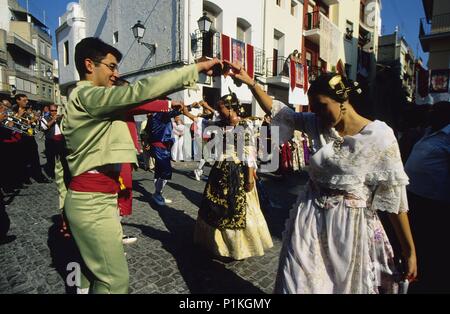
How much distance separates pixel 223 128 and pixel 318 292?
2281 millimetres

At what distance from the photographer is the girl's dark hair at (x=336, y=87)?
69.1 inches

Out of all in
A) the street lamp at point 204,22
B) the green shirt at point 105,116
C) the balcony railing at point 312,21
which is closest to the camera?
the green shirt at point 105,116

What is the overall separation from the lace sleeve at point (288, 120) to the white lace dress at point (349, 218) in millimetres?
329

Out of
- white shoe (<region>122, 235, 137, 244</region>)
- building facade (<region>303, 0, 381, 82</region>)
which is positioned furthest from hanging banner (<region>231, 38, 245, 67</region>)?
white shoe (<region>122, 235, 137, 244</region>)

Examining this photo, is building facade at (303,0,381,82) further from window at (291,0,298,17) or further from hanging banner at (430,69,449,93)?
hanging banner at (430,69,449,93)

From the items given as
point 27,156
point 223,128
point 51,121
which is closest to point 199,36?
point 51,121

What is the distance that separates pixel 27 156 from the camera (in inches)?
291

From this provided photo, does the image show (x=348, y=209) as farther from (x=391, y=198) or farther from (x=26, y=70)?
(x=26, y=70)

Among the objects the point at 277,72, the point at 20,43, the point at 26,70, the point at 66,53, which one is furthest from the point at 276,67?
the point at 26,70

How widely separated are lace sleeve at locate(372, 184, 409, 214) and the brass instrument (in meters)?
7.61

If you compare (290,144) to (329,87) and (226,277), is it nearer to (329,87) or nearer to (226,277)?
(226,277)

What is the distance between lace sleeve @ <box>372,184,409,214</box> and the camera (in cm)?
171

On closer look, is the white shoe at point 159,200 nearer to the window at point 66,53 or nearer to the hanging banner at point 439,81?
the hanging banner at point 439,81

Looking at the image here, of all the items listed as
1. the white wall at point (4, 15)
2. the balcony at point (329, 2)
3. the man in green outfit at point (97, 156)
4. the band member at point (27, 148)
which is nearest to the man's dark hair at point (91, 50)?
the man in green outfit at point (97, 156)
